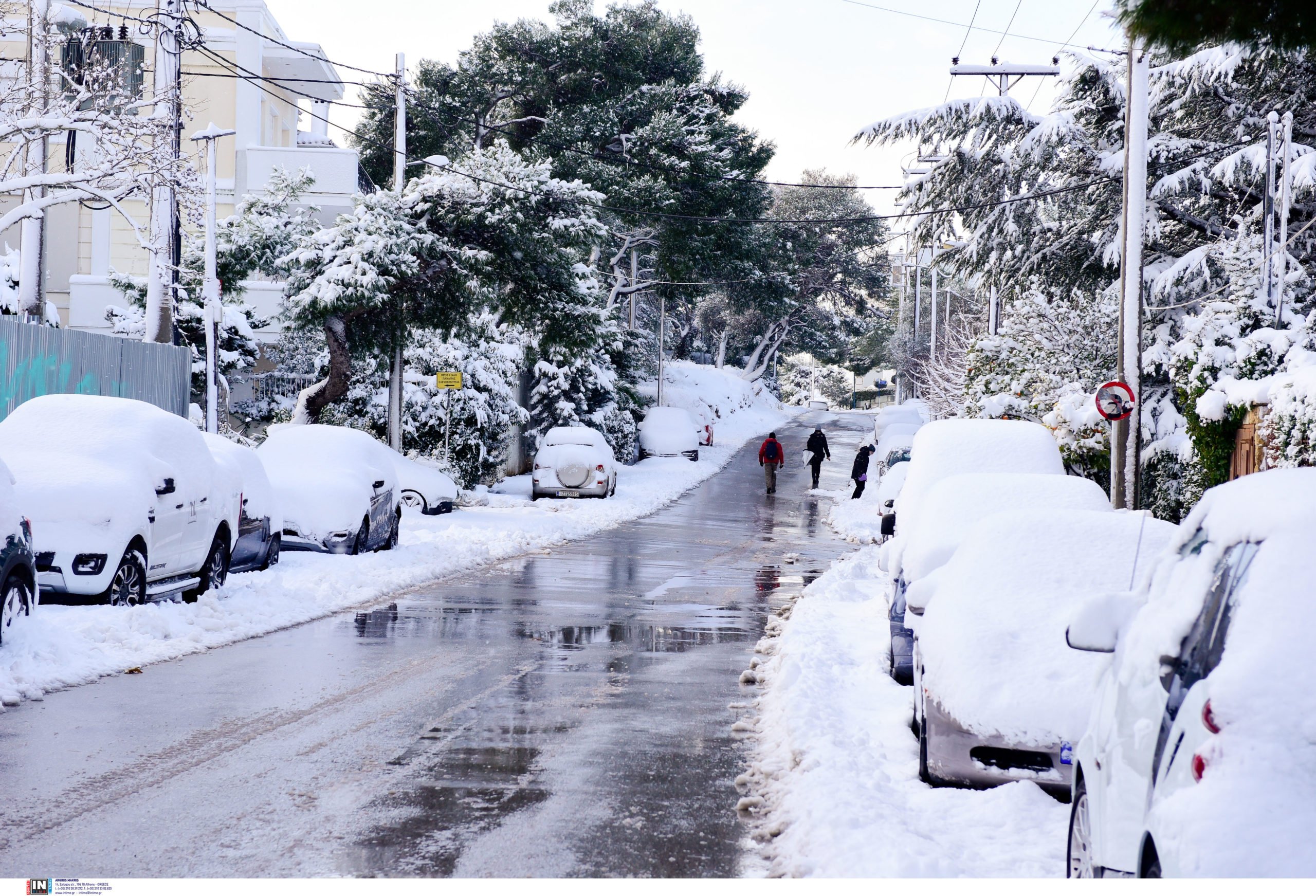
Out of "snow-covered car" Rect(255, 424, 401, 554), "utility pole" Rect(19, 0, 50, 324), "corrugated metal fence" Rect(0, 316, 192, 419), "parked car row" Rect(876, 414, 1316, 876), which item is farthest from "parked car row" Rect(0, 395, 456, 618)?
"utility pole" Rect(19, 0, 50, 324)

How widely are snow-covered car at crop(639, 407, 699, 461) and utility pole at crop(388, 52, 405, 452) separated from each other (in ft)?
68.8

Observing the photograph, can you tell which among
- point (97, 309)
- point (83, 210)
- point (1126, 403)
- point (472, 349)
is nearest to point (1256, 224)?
point (1126, 403)

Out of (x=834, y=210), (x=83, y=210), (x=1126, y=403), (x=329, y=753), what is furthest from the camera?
(x=834, y=210)

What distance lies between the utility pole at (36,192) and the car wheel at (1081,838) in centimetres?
1907

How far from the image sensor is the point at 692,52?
5481 cm

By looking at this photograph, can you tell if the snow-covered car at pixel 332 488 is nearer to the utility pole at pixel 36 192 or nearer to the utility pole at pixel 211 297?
the utility pole at pixel 211 297

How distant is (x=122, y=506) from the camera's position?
472 inches

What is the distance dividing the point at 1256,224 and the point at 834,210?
Result: 182 ft

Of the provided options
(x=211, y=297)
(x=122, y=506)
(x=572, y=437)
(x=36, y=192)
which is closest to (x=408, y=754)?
(x=122, y=506)

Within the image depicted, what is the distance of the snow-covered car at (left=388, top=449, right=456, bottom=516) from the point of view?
27812 mm

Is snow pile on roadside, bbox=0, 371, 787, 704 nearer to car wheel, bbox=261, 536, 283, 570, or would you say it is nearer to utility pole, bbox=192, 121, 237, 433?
car wheel, bbox=261, 536, 283, 570

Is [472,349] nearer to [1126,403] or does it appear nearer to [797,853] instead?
[1126,403]

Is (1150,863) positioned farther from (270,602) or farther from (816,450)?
(816,450)

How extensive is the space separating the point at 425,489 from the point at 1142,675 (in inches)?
963
